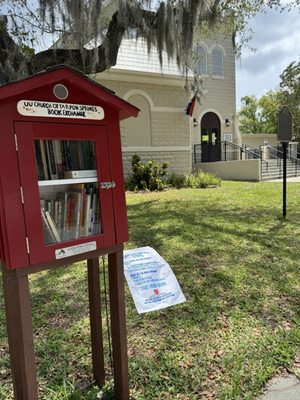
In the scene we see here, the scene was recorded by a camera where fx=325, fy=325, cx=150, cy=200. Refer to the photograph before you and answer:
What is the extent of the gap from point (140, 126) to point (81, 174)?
11.5 m

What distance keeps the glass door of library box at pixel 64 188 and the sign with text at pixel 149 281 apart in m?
0.63

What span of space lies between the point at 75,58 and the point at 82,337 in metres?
5.79

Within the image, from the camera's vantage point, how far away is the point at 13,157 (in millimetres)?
1468

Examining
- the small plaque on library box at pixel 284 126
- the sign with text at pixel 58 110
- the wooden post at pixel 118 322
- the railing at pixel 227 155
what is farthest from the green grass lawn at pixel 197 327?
the railing at pixel 227 155

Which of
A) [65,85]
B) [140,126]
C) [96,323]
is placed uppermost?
[140,126]

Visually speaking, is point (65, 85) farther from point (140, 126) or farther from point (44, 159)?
point (140, 126)

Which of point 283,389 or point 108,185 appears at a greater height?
point 108,185

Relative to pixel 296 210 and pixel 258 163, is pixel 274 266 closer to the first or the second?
pixel 296 210

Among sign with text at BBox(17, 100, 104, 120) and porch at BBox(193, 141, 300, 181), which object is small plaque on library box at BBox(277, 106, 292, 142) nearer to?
sign with text at BBox(17, 100, 104, 120)

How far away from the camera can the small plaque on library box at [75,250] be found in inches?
65.0

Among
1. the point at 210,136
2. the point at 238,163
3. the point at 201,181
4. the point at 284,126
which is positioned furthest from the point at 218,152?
the point at 284,126

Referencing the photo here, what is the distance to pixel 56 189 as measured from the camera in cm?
172

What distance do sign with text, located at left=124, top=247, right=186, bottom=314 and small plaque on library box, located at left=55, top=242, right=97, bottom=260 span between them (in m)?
0.66

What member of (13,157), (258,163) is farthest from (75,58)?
(258,163)
